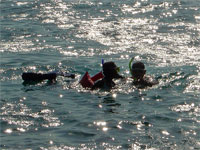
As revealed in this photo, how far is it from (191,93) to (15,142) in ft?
15.0

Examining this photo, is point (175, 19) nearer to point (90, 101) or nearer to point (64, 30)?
point (64, 30)

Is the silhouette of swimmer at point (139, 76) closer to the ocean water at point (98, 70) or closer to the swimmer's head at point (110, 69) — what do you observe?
the ocean water at point (98, 70)

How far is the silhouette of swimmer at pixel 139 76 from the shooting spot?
10.9 metres

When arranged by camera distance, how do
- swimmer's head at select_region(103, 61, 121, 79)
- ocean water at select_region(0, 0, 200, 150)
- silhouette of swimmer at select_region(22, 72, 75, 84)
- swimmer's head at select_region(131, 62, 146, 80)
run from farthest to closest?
1. silhouette of swimmer at select_region(22, 72, 75, 84)
2. swimmer's head at select_region(131, 62, 146, 80)
3. swimmer's head at select_region(103, 61, 121, 79)
4. ocean water at select_region(0, 0, 200, 150)

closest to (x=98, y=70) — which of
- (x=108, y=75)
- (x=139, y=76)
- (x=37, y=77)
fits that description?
(x=108, y=75)

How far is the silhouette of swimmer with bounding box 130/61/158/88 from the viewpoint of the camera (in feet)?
35.9

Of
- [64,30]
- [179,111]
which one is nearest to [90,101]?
[179,111]

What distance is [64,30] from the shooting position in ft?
57.8

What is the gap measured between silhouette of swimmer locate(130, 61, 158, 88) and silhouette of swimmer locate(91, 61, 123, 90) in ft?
1.42

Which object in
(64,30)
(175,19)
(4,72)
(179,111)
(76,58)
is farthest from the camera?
(175,19)

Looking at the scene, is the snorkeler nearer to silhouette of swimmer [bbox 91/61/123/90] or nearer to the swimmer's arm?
silhouette of swimmer [bbox 91/61/123/90]

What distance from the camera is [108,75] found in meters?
10.9

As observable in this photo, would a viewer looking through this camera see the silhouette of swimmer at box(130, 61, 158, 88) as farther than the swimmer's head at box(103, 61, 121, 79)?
Yes

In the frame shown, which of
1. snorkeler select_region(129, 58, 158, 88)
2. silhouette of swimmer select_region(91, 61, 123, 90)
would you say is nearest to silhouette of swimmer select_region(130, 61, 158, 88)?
snorkeler select_region(129, 58, 158, 88)
